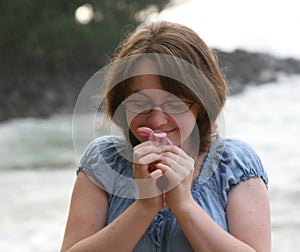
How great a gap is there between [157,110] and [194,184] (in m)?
0.21

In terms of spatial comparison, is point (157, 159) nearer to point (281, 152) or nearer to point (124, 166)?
point (124, 166)

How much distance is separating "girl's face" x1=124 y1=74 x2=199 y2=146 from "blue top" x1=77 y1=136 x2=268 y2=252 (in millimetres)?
125

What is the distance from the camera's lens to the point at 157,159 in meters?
1.27

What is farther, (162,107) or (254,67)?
(254,67)

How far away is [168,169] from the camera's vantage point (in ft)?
4.18

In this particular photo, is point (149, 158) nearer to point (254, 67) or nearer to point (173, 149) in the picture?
point (173, 149)

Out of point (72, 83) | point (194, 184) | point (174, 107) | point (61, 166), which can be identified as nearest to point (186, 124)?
point (174, 107)

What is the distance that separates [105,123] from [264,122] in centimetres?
1002

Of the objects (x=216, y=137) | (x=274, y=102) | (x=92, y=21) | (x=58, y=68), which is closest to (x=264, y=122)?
(x=274, y=102)

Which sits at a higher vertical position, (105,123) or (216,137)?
(105,123)

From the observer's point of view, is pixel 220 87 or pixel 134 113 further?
pixel 220 87

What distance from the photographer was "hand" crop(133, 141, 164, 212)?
4.15ft

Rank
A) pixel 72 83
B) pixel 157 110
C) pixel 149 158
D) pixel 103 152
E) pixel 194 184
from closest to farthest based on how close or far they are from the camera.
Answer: pixel 149 158, pixel 157 110, pixel 194 184, pixel 103 152, pixel 72 83

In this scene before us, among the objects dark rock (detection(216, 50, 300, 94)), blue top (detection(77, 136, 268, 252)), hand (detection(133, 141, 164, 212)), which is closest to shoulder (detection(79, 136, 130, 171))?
blue top (detection(77, 136, 268, 252))
